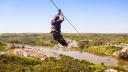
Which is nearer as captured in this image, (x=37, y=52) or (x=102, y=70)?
(x=102, y=70)

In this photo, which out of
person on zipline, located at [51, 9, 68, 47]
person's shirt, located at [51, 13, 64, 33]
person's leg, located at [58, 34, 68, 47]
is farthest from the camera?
person's leg, located at [58, 34, 68, 47]

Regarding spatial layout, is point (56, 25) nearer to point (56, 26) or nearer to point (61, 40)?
point (56, 26)

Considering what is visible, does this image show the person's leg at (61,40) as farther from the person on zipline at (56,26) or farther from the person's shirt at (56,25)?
the person's shirt at (56,25)

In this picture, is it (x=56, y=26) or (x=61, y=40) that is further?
(x=61, y=40)

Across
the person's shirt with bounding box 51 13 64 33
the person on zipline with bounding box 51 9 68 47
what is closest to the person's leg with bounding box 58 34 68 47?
the person on zipline with bounding box 51 9 68 47

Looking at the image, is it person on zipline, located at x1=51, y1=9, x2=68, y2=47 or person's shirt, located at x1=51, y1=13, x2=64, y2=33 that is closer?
person on zipline, located at x1=51, y1=9, x2=68, y2=47

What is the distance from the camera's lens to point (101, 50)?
85.2 metres

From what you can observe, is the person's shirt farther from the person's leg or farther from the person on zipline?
the person's leg

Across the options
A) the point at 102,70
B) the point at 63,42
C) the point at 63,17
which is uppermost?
the point at 63,17

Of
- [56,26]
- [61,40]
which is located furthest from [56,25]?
[61,40]

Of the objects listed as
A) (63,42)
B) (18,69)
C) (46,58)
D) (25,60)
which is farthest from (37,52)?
(63,42)

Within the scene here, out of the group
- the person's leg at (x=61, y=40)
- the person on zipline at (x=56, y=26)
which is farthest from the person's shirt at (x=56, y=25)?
the person's leg at (x=61, y=40)

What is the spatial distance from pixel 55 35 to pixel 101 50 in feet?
244

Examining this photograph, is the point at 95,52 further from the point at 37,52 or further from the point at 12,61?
the point at 12,61
